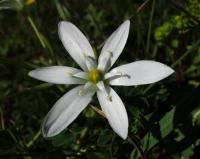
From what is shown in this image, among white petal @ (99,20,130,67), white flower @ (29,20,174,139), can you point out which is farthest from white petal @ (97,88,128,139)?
white petal @ (99,20,130,67)

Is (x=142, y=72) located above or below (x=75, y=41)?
below

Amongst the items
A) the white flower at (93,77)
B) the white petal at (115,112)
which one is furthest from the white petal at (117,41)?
the white petal at (115,112)

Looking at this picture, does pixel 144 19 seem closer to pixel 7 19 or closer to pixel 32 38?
pixel 32 38

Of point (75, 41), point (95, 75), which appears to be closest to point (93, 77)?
point (95, 75)

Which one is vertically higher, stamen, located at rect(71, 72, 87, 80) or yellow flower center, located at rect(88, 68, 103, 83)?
stamen, located at rect(71, 72, 87, 80)

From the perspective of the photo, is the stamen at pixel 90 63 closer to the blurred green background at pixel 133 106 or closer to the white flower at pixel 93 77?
the white flower at pixel 93 77

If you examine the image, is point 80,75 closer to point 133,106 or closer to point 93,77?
point 93,77

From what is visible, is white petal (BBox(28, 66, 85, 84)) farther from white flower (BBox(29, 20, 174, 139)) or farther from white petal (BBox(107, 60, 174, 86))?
white petal (BBox(107, 60, 174, 86))
